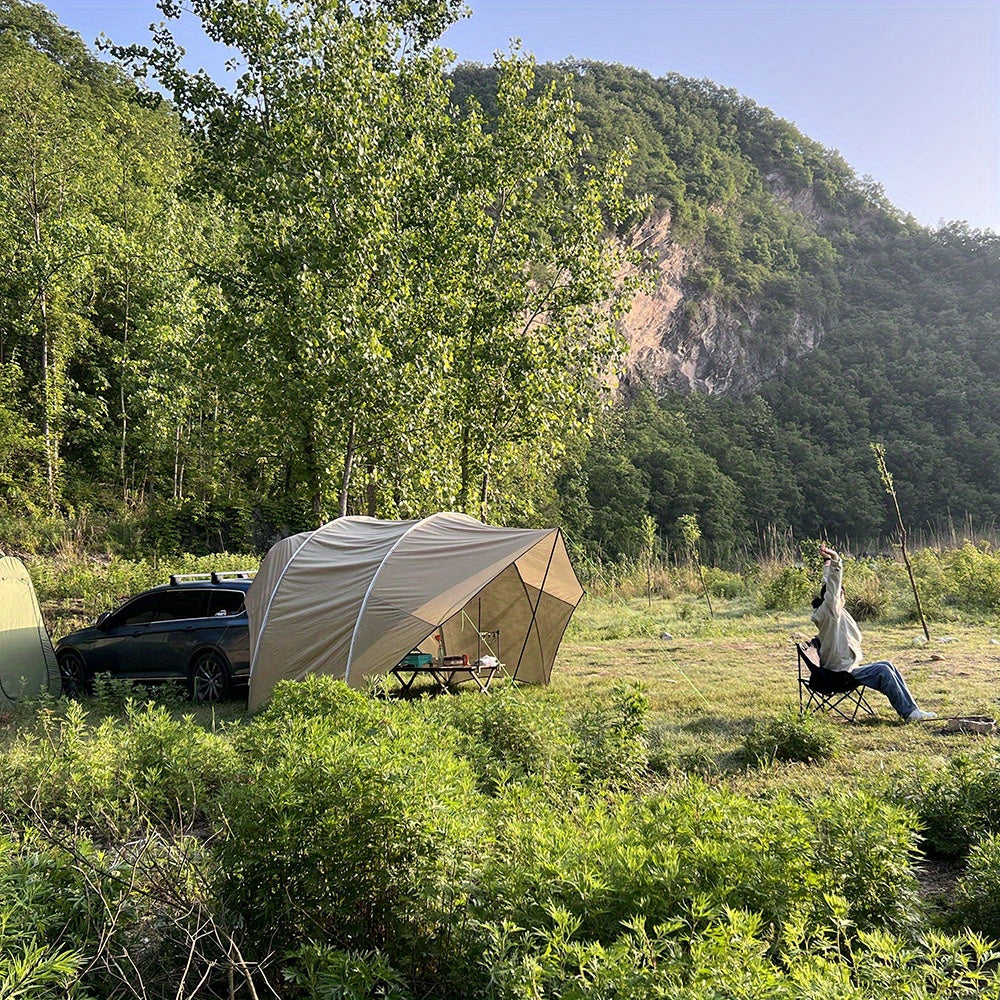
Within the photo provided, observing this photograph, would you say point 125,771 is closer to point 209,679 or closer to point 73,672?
point 209,679

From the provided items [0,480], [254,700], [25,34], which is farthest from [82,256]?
[254,700]

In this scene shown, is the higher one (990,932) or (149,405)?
(149,405)

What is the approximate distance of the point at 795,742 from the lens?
6.11 metres

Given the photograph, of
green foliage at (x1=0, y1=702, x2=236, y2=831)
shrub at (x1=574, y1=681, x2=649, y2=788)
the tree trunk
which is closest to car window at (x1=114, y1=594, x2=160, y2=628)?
the tree trunk

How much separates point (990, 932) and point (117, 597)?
14.0m

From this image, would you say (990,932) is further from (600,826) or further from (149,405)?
(149,405)

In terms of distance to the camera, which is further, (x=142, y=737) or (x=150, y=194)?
(x=150, y=194)

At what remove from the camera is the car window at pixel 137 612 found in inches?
387

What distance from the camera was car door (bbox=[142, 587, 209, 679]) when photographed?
30.9 feet

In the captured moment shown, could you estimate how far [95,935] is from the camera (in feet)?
9.40

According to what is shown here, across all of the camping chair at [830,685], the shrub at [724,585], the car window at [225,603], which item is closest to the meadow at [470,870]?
the camping chair at [830,685]

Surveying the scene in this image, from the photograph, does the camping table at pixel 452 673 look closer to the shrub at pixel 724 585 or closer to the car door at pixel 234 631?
the car door at pixel 234 631

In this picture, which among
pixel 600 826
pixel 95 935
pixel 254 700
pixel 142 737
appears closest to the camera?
pixel 95 935

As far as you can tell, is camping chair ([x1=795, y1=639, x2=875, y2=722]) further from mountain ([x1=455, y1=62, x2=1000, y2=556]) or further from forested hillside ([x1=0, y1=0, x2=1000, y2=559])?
mountain ([x1=455, y1=62, x2=1000, y2=556])
